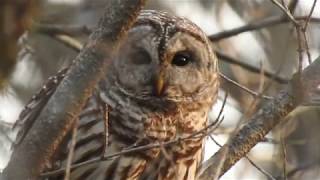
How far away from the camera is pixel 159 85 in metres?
4.52

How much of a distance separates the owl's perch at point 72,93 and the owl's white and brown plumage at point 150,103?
1.74 metres

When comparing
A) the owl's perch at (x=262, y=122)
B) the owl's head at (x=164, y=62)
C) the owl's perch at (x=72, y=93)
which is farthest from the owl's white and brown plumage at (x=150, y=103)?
the owl's perch at (x=72, y=93)

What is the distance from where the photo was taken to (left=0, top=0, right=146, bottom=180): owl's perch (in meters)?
2.57

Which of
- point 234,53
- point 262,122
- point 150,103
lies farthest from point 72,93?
point 234,53

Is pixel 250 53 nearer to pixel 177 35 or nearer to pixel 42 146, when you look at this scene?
pixel 177 35

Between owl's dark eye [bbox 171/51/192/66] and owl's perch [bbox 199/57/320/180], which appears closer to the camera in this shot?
owl's perch [bbox 199/57/320/180]

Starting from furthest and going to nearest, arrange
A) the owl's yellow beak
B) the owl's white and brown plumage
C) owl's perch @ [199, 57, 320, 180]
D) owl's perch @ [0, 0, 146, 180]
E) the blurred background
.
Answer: the blurred background, the owl's yellow beak, the owl's white and brown plumage, owl's perch @ [199, 57, 320, 180], owl's perch @ [0, 0, 146, 180]

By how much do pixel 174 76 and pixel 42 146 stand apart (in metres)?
2.07

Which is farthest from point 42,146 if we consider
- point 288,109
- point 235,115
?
point 235,115

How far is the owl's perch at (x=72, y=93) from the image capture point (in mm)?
2572

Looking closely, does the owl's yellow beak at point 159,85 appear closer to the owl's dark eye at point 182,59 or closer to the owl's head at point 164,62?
the owl's head at point 164,62

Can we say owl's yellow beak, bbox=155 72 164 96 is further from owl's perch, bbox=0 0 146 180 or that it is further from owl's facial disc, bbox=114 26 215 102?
owl's perch, bbox=0 0 146 180

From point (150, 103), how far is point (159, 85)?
0.15 m

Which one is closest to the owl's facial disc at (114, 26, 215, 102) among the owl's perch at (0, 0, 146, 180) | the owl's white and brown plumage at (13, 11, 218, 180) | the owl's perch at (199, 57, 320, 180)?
the owl's white and brown plumage at (13, 11, 218, 180)
